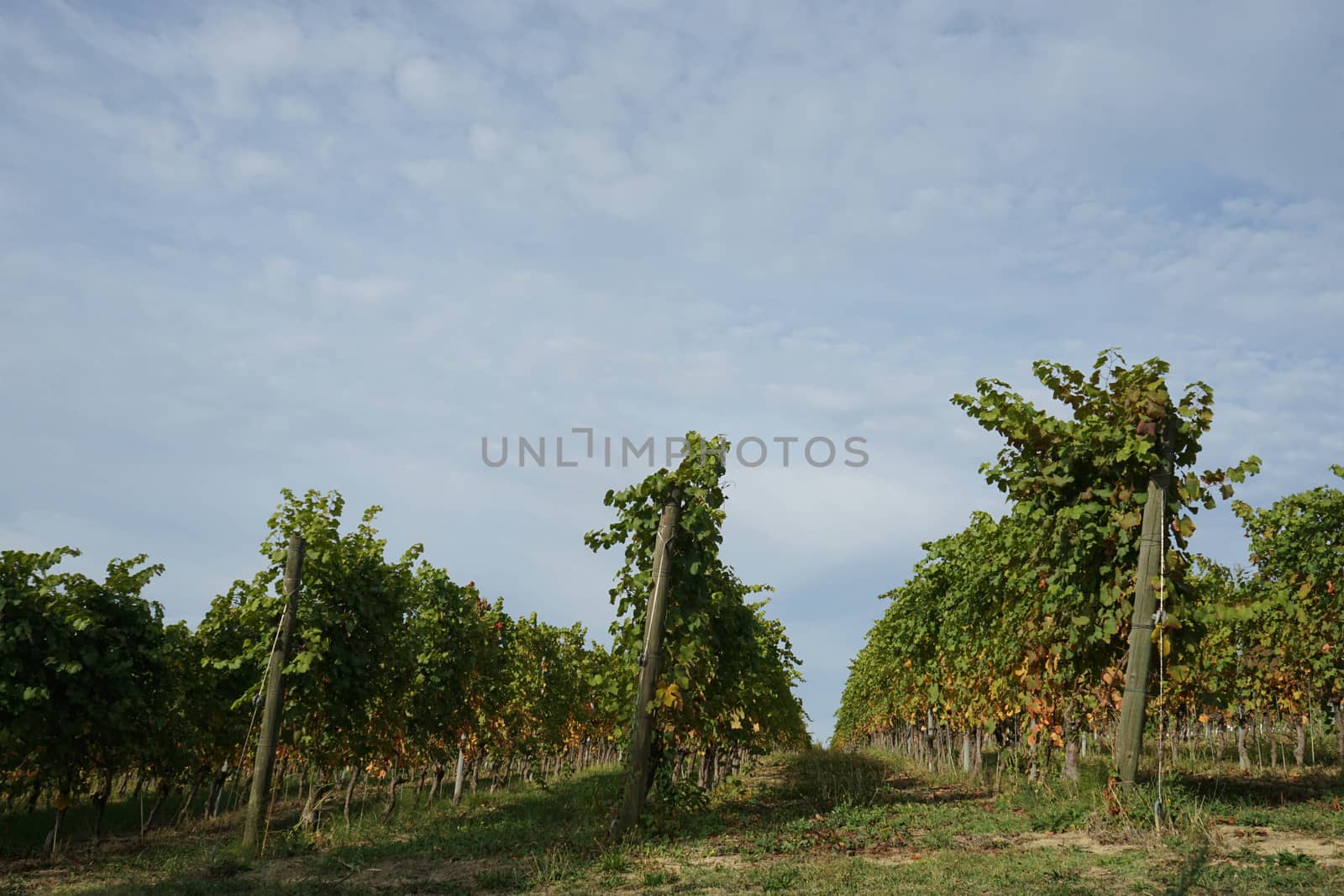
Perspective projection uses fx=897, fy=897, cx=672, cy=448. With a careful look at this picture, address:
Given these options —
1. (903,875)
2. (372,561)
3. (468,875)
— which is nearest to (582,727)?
(372,561)

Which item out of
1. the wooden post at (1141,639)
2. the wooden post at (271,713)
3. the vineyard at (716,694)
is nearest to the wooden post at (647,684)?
the vineyard at (716,694)

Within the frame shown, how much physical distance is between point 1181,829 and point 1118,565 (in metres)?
2.91

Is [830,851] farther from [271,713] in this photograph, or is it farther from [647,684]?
[271,713]

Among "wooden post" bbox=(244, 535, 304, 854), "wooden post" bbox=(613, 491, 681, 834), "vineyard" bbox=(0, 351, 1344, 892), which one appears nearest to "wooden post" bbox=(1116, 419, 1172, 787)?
"vineyard" bbox=(0, 351, 1344, 892)

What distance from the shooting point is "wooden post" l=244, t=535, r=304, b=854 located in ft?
38.3

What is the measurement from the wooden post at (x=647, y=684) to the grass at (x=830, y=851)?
30cm

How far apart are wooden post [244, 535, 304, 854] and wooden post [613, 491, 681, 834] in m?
4.63

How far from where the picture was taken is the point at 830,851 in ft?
31.4

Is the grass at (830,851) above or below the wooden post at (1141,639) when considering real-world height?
below

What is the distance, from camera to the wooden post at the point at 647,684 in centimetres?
1155

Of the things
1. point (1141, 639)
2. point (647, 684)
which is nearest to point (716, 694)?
point (647, 684)

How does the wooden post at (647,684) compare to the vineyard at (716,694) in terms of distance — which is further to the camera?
the wooden post at (647,684)

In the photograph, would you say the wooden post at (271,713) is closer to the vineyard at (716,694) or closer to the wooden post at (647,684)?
the vineyard at (716,694)

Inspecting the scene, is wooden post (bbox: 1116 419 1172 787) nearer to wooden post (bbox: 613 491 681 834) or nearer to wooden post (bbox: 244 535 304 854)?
wooden post (bbox: 613 491 681 834)
